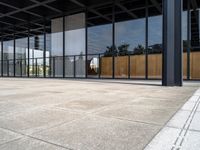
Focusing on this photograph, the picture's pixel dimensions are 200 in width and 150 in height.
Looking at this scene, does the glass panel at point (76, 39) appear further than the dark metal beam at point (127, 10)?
Yes

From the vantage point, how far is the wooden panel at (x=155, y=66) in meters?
16.8

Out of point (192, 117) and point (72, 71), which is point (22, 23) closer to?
point (72, 71)

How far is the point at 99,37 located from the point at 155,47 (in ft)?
17.7

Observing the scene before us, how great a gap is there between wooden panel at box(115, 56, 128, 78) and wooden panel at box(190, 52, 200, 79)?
507 centimetres

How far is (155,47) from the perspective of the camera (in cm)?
1695

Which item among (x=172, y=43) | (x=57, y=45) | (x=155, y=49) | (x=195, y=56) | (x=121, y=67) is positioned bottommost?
(x=121, y=67)

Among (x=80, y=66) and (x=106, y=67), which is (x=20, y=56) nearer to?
(x=80, y=66)

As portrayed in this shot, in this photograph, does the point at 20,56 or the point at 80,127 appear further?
the point at 20,56

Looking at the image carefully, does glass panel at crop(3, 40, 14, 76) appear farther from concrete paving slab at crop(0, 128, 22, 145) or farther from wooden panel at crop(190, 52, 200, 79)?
concrete paving slab at crop(0, 128, 22, 145)

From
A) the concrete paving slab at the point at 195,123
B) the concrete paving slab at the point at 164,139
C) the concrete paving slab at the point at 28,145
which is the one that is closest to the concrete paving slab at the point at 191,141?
the concrete paving slab at the point at 164,139

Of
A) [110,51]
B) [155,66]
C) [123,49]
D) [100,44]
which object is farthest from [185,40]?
[100,44]

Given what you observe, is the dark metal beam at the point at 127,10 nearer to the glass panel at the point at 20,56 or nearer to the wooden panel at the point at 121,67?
the wooden panel at the point at 121,67

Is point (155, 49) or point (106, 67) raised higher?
point (155, 49)

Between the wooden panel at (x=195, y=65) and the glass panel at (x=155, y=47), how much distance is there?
2215mm
